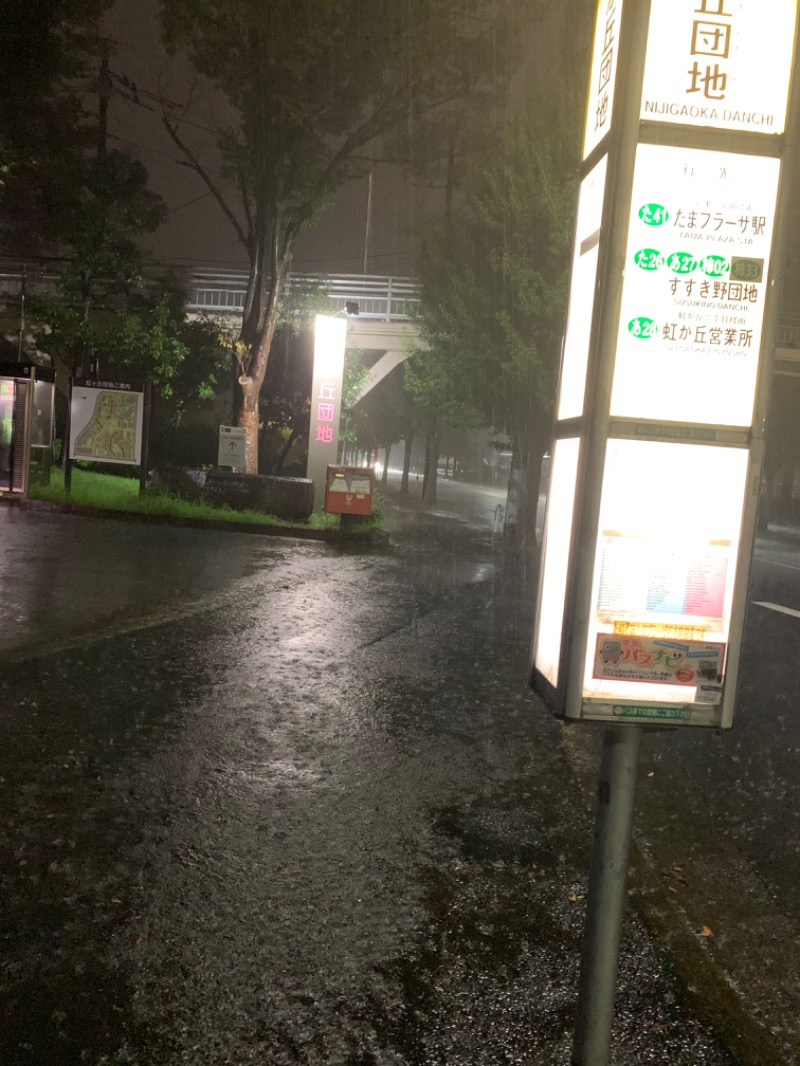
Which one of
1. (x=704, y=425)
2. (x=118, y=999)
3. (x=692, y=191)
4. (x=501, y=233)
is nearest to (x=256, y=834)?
(x=118, y=999)

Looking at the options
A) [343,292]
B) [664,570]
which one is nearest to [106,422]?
[343,292]

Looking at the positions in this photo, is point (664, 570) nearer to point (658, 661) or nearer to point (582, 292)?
point (658, 661)

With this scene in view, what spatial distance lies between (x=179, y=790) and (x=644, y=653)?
3.18m

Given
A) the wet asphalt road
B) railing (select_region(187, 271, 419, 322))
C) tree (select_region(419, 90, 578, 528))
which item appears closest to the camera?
the wet asphalt road

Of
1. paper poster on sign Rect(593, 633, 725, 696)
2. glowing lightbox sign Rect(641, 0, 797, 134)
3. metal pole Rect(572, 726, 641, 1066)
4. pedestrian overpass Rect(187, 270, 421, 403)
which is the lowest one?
metal pole Rect(572, 726, 641, 1066)

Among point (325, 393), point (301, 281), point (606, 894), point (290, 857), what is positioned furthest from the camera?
point (301, 281)

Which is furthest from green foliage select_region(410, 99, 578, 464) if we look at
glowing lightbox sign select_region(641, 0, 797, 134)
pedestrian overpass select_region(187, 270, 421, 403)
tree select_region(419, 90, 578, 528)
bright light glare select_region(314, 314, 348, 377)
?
glowing lightbox sign select_region(641, 0, 797, 134)

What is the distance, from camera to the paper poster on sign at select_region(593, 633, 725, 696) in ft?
7.76

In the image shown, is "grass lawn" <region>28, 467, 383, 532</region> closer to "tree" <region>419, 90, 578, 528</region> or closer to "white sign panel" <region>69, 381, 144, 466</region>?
"white sign panel" <region>69, 381, 144, 466</region>

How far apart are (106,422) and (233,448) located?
3072 mm

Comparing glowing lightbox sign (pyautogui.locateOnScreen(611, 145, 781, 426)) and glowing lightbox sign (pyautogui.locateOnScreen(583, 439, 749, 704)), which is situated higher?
glowing lightbox sign (pyautogui.locateOnScreen(611, 145, 781, 426))

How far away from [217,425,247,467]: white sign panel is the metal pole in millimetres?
19385

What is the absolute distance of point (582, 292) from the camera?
2432 millimetres

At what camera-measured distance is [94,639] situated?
7.86 m
